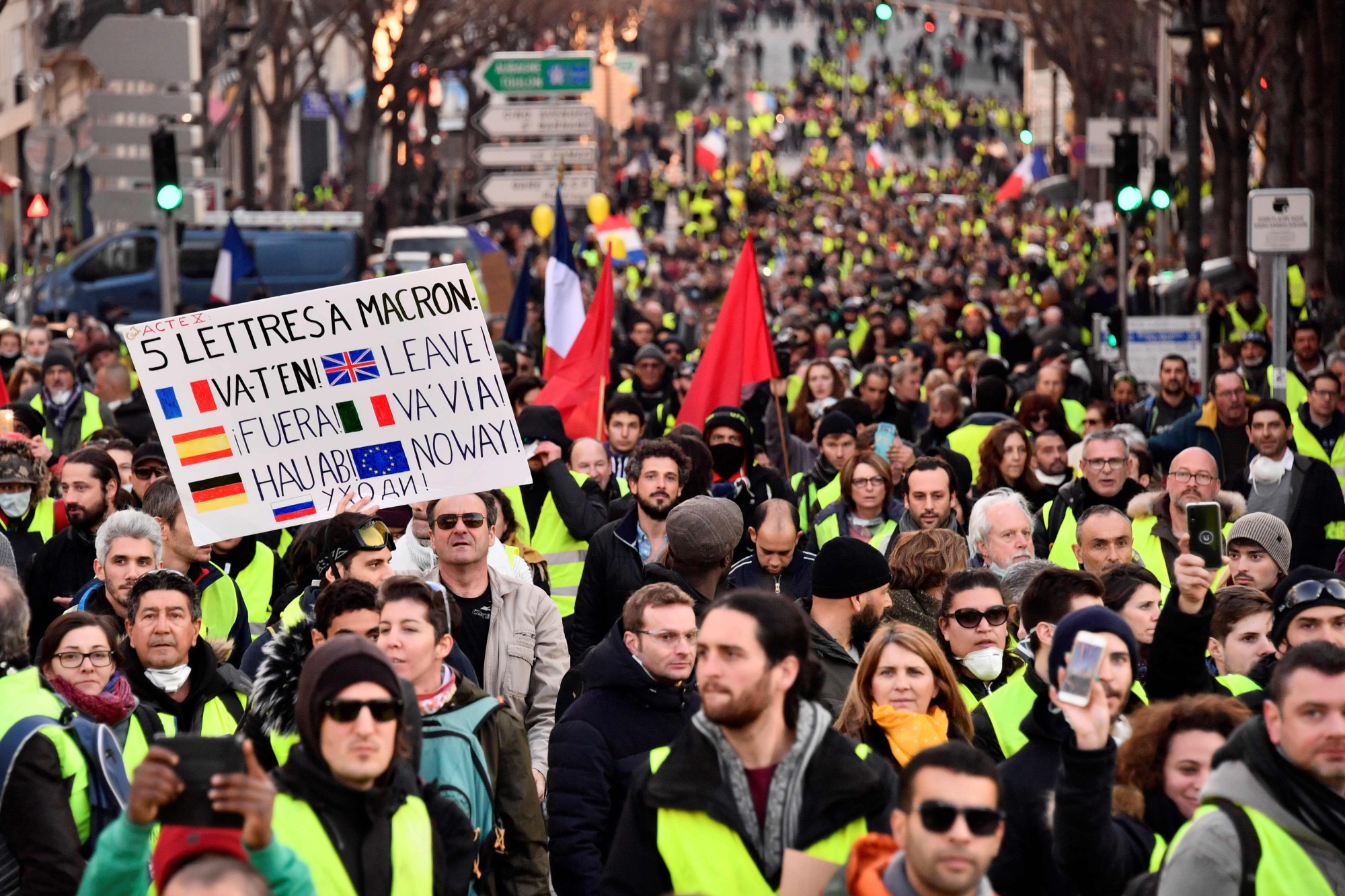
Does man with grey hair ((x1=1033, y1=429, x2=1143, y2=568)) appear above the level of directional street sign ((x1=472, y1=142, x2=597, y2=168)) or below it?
below

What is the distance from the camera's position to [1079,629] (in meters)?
4.99

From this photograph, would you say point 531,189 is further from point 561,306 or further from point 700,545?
point 700,545

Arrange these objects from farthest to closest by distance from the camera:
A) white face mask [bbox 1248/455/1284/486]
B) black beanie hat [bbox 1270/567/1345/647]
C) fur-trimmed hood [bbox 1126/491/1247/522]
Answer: white face mask [bbox 1248/455/1284/486] → fur-trimmed hood [bbox 1126/491/1247/522] → black beanie hat [bbox 1270/567/1345/647]

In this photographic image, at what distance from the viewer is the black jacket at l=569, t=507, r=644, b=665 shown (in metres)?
8.38

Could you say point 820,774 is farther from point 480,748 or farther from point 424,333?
point 424,333

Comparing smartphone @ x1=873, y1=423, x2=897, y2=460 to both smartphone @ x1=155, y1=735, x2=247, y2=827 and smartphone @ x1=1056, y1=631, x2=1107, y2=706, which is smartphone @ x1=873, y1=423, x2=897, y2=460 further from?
smartphone @ x1=155, y1=735, x2=247, y2=827

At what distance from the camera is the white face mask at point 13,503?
A: 9633 millimetres

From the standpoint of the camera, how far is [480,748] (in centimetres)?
586

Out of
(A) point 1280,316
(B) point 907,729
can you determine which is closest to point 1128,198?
(A) point 1280,316

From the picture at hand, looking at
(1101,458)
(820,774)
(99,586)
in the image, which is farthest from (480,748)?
(1101,458)

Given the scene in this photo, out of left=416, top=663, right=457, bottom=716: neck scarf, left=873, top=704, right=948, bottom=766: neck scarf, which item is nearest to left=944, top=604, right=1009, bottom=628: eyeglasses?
left=873, top=704, right=948, bottom=766: neck scarf

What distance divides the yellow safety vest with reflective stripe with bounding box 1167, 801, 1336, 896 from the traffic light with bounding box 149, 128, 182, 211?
47.5 ft

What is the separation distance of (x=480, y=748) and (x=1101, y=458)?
5103mm

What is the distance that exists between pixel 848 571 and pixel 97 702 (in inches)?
94.9
